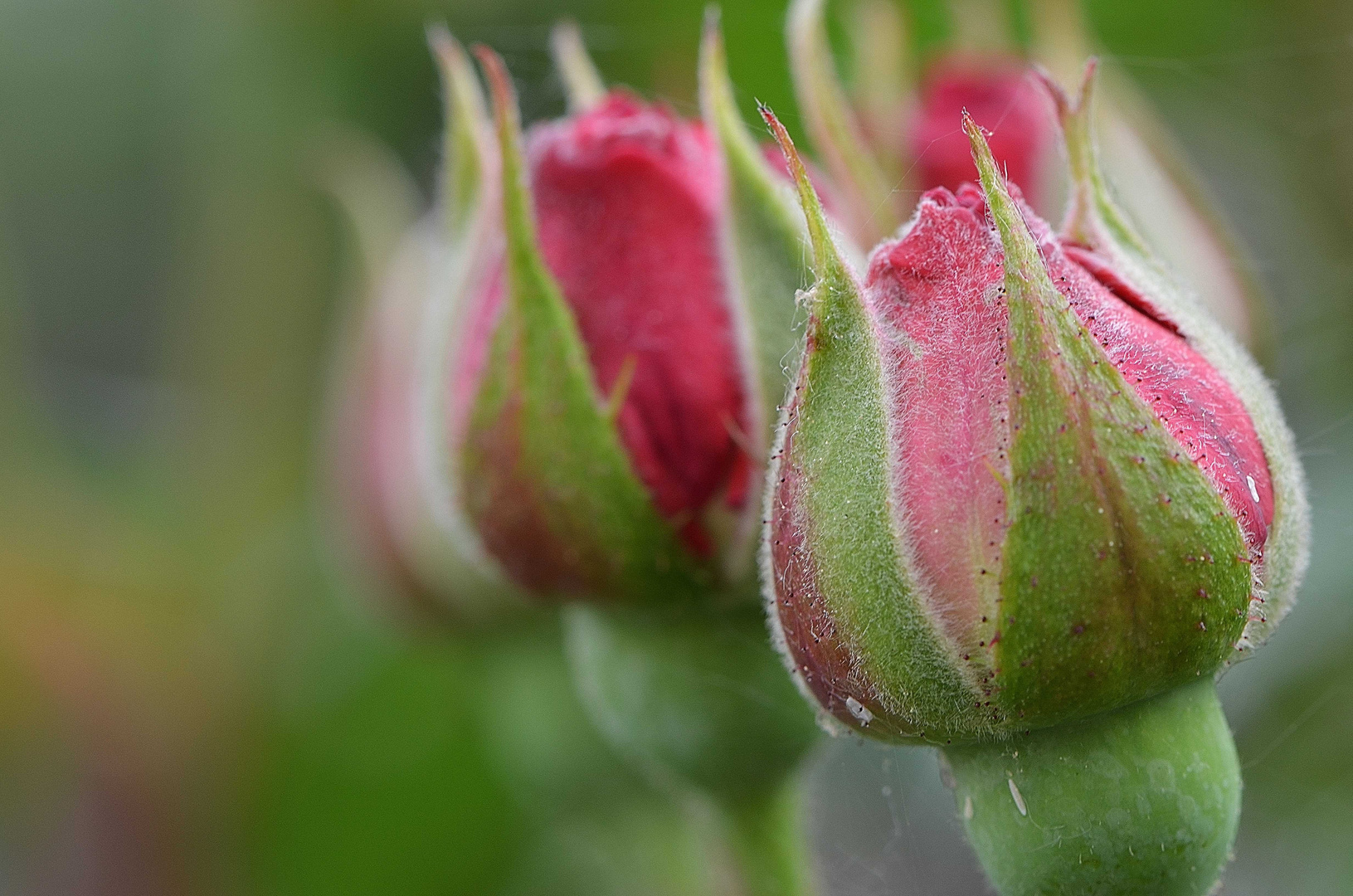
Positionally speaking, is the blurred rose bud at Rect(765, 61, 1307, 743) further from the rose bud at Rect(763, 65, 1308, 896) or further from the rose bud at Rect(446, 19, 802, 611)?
the rose bud at Rect(446, 19, 802, 611)

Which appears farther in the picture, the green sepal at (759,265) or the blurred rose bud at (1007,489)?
the green sepal at (759,265)

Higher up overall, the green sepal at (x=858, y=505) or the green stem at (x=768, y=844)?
the green sepal at (x=858, y=505)

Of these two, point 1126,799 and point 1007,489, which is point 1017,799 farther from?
point 1007,489

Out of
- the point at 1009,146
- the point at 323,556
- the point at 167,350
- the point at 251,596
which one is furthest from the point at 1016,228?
the point at 167,350

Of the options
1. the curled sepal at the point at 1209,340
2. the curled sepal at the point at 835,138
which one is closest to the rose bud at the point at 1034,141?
the curled sepal at the point at 835,138

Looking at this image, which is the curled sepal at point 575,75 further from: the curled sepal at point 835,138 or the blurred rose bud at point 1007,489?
the blurred rose bud at point 1007,489

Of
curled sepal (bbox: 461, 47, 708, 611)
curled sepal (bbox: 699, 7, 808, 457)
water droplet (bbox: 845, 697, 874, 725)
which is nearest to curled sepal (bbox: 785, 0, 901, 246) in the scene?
curled sepal (bbox: 699, 7, 808, 457)

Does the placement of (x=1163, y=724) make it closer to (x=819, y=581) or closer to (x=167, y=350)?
(x=819, y=581)
